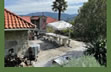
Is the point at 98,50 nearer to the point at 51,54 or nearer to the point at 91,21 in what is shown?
the point at 91,21

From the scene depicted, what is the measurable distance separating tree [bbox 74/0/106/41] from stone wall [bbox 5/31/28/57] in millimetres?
5185

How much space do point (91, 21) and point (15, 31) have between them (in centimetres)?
645

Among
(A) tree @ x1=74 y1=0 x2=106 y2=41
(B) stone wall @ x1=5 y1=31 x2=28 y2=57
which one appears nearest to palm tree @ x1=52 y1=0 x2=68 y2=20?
(A) tree @ x1=74 y1=0 x2=106 y2=41

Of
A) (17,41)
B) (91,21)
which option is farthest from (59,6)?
(17,41)

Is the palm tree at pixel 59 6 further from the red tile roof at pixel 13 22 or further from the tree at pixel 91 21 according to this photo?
the red tile roof at pixel 13 22

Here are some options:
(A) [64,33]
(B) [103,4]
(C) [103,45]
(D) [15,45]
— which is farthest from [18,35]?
(A) [64,33]

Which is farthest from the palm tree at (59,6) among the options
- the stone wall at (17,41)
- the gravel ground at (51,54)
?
the stone wall at (17,41)

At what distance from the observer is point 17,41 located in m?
8.08

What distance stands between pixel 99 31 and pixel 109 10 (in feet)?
26.6

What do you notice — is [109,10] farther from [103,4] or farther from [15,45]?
[103,4]

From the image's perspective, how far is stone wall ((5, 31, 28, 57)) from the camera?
746cm

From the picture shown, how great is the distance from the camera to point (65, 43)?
17.6 metres

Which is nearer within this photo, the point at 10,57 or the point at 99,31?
the point at 10,57

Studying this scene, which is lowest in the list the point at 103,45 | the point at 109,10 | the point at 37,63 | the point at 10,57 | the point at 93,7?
the point at 37,63
